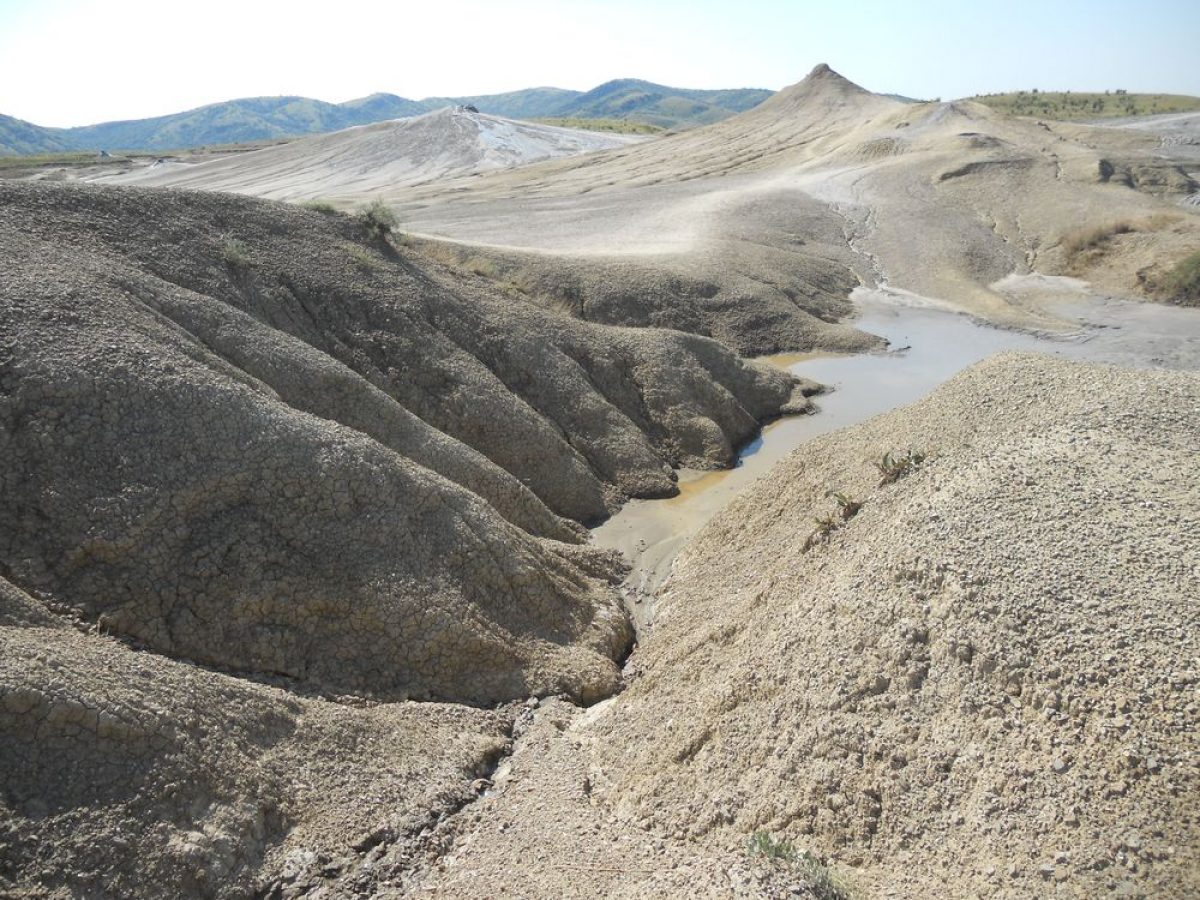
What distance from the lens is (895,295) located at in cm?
3180

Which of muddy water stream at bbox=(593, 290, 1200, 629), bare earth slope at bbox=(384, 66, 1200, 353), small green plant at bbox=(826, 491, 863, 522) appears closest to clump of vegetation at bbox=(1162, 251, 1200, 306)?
muddy water stream at bbox=(593, 290, 1200, 629)

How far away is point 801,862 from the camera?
19.7 feet

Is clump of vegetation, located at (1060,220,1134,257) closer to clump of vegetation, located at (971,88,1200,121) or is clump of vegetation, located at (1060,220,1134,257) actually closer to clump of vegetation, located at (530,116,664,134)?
clump of vegetation, located at (971,88,1200,121)

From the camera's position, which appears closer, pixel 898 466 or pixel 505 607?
pixel 898 466

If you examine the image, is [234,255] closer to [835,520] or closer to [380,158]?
[835,520]

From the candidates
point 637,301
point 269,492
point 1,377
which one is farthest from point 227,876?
point 637,301

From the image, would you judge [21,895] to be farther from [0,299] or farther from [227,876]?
[0,299]

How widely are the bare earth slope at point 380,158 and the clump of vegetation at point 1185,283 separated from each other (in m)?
40.8

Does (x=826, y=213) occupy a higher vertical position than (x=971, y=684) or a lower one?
higher

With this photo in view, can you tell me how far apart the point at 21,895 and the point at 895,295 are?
31.3 meters

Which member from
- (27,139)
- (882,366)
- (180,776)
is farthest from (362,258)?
(27,139)

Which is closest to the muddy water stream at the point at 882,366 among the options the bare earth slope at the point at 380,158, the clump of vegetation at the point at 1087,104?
the bare earth slope at the point at 380,158

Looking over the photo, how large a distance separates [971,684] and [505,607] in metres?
5.82

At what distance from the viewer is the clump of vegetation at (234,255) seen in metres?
14.9
